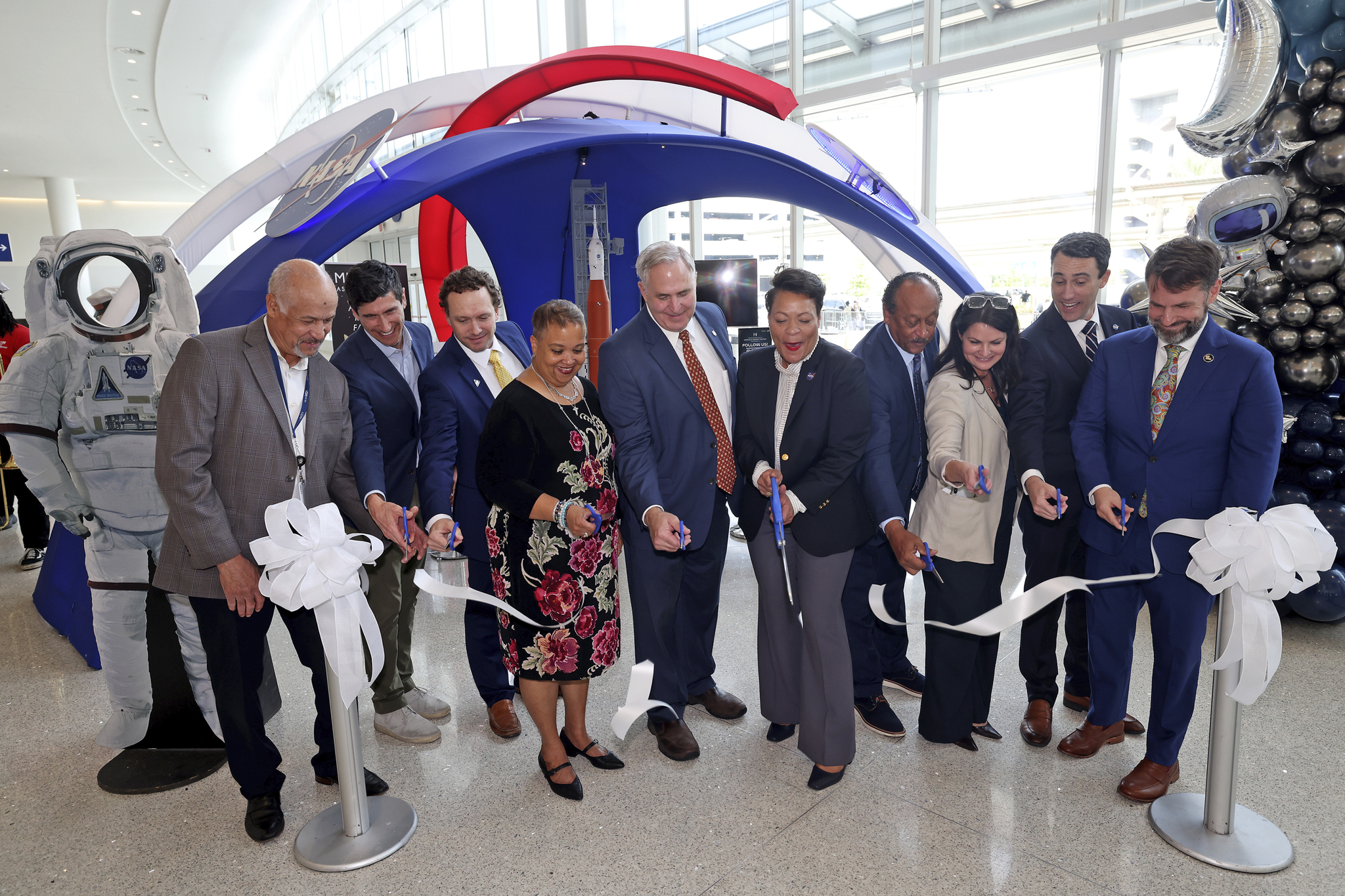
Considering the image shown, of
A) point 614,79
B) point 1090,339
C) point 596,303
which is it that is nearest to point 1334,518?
point 1090,339

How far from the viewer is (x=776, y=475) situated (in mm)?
2352

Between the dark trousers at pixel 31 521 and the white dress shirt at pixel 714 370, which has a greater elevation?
the white dress shirt at pixel 714 370

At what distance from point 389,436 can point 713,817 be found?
5.39 ft

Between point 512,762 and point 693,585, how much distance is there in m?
0.86

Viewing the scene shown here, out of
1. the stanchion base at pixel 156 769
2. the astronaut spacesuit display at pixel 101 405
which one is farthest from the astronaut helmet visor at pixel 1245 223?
the stanchion base at pixel 156 769

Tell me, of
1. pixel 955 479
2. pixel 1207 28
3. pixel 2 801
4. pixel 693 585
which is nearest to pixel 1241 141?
pixel 1207 28

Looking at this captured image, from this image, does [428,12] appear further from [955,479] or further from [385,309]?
[955,479]

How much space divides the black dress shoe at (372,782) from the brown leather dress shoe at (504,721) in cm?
42

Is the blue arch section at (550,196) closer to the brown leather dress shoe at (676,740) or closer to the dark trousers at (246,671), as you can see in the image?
the dark trousers at (246,671)

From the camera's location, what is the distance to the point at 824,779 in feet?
8.04

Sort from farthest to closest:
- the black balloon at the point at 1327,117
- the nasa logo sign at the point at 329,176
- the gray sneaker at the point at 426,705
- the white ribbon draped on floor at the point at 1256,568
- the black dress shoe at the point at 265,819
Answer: the black balloon at the point at 1327,117 → the nasa logo sign at the point at 329,176 → the gray sneaker at the point at 426,705 → the black dress shoe at the point at 265,819 → the white ribbon draped on floor at the point at 1256,568

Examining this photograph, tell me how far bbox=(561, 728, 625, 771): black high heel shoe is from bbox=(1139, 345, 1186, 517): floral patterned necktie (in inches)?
71.0

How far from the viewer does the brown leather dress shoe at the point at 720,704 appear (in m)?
2.92

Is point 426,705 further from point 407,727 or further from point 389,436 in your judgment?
point 389,436
